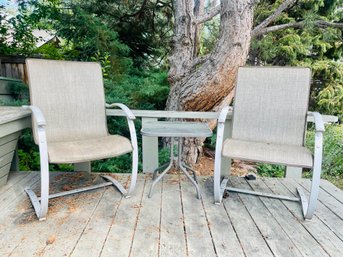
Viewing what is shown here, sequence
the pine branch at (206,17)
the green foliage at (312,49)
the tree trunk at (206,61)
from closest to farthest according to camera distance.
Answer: the tree trunk at (206,61) < the pine branch at (206,17) < the green foliage at (312,49)

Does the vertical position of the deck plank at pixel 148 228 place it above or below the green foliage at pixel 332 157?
above

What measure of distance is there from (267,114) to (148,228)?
1.39 m

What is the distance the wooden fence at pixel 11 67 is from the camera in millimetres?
4305

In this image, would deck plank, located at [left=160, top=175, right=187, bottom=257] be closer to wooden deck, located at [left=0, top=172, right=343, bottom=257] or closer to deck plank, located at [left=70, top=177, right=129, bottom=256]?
wooden deck, located at [left=0, top=172, right=343, bottom=257]

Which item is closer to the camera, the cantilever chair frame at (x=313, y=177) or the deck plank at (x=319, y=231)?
the deck plank at (x=319, y=231)

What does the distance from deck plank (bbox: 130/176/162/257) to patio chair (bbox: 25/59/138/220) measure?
214mm

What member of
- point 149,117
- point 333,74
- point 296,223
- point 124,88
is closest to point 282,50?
point 333,74

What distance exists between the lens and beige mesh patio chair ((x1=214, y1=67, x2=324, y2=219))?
2.24 m

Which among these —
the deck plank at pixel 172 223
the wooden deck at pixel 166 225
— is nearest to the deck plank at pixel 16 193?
the wooden deck at pixel 166 225

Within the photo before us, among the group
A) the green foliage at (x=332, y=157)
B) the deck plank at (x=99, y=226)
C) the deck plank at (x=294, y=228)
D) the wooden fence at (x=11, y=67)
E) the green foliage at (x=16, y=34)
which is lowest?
the green foliage at (x=332, y=157)

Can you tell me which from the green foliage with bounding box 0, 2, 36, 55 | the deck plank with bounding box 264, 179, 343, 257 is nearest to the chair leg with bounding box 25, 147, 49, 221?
the deck plank with bounding box 264, 179, 343, 257

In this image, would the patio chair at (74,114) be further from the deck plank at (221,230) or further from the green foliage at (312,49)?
the green foliage at (312,49)

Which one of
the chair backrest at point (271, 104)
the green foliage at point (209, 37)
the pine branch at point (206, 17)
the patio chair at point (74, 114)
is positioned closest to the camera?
the patio chair at point (74, 114)

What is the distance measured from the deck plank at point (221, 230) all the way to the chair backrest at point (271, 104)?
2.13 ft
